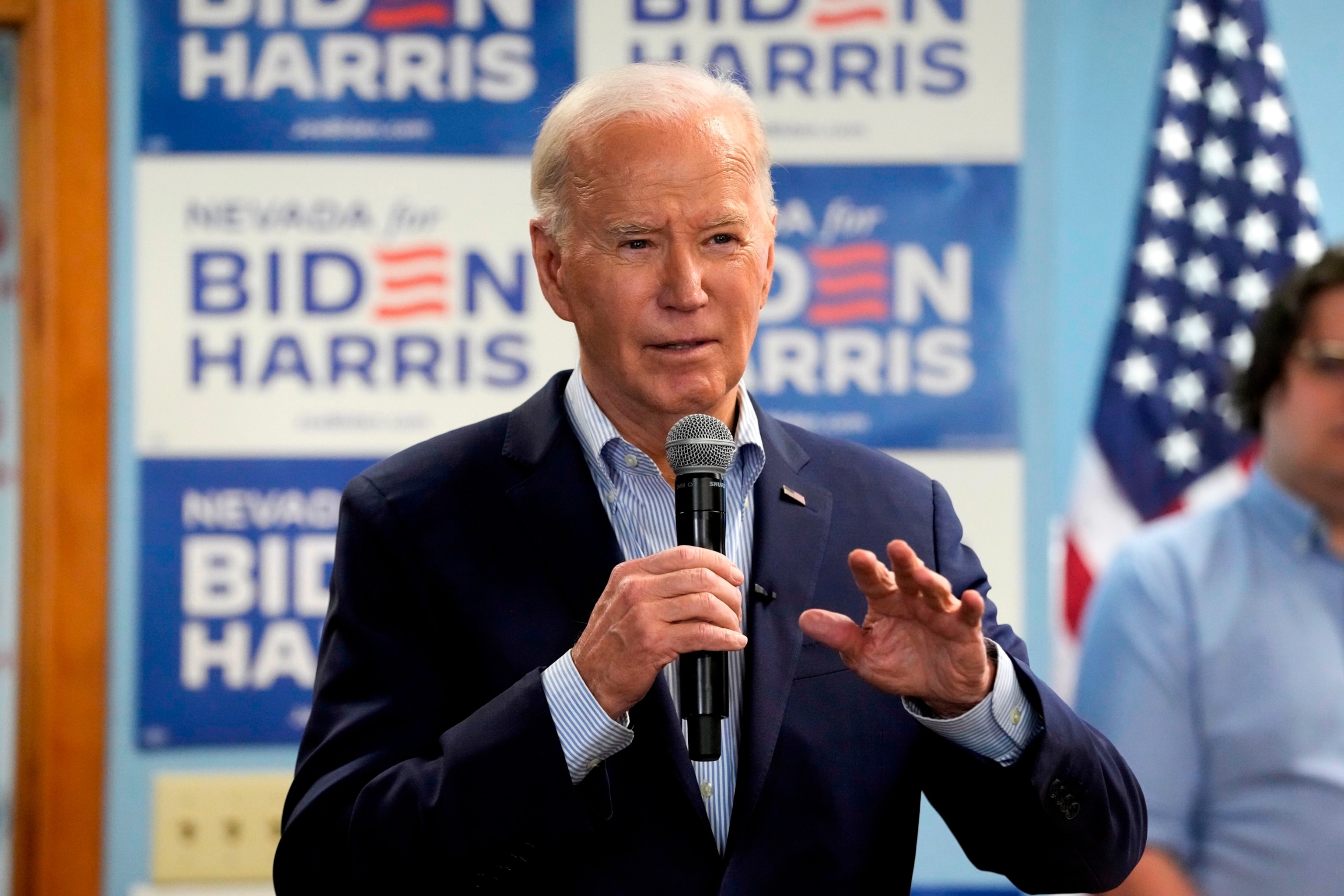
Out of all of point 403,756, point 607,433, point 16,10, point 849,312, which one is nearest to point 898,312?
point 849,312

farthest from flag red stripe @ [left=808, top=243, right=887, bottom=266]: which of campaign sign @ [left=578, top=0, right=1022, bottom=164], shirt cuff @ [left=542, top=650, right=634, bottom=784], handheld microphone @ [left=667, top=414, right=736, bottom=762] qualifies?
shirt cuff @ [left=542, top=650, right=634, bottom=784]

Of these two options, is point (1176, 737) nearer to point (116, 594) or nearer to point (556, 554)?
point (556, 554)

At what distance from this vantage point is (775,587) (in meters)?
1.52

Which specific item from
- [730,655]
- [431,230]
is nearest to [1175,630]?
[730,655]

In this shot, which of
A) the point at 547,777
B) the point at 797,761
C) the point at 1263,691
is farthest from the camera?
the point at 1263,691

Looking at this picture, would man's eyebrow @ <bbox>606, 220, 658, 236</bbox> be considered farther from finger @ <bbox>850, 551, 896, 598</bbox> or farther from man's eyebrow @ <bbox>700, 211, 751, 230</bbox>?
finger @ <bbox>850, 551, 896, 598</bbox>

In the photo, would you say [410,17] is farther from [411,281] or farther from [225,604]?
[225,604]

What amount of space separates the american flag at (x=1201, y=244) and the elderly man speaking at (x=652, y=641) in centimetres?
195

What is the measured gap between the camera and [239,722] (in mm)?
2973

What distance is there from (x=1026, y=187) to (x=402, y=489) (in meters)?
2.03

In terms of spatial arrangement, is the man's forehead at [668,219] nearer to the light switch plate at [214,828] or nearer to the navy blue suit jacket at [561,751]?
the navy blue suit jacket at [561,751]

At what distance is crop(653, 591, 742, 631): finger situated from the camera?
1.21m

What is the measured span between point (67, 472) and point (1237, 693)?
2433 millimetres

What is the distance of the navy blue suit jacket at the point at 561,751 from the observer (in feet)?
4.34
